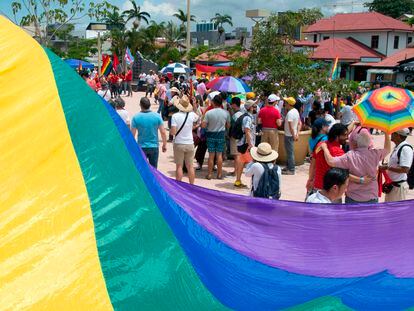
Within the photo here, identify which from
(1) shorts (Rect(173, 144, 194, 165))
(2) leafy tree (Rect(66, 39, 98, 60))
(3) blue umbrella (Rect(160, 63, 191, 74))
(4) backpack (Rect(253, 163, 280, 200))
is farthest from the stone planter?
(2) leafy tree (Rect(66, 39, 98, 60))

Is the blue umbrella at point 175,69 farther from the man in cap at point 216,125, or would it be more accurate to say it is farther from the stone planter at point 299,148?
the man in cap at point 216,125

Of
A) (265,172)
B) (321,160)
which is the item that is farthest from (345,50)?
(265,172)

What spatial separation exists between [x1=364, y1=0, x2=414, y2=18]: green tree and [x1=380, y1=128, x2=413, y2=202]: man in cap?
88908 millimetres

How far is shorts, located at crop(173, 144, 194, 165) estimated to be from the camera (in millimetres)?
7914

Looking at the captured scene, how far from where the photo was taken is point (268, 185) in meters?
5.07

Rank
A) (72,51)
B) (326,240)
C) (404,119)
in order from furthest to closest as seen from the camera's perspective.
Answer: (72,51), (404,119), (326,240)

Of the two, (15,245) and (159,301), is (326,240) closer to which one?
(159,301)

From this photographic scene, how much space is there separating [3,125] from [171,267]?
1.37m

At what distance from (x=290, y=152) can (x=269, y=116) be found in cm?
90

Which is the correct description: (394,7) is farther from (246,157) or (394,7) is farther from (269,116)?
(246,157)

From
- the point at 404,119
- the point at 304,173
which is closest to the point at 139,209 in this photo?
the point at 404,119

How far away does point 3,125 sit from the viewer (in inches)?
125

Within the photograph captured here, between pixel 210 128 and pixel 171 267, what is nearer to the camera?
pixel 171 267

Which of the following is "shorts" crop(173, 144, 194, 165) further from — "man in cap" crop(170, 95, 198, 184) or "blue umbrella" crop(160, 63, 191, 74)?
"blue umbrella" crop(160, 63, 191, 74)
